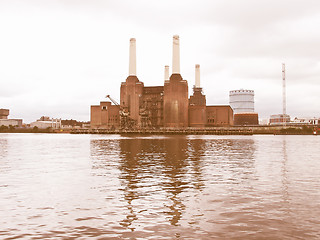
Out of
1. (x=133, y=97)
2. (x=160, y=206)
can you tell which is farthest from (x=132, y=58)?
(x=160, y=206)

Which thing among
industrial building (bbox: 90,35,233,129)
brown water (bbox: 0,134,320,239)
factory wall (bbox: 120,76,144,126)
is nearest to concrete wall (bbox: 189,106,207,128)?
industrial building (bbox: 90,35,233,129)

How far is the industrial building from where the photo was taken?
168m

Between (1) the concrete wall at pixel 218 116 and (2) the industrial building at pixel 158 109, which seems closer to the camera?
(2) the industrial building at pixel 158 109

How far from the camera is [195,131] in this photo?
165500 millimetres

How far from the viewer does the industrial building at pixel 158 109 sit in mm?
167625

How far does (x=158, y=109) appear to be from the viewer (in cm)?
18050

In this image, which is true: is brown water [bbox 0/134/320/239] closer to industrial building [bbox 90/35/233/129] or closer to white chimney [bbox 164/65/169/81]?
industrial building [bbox 90/35/233/129]

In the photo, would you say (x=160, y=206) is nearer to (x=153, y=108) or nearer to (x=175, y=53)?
(x=175, y=53)

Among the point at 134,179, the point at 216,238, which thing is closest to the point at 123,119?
the point at 134,179

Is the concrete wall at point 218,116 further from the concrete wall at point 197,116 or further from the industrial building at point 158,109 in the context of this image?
the concrete wall at point 197,116

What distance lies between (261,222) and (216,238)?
242cm

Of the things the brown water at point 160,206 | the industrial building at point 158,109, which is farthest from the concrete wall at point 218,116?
the brown water at point 160,206

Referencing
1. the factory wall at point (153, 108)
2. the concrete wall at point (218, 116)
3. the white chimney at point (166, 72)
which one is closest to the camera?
the concrete wall at point (218, 116)

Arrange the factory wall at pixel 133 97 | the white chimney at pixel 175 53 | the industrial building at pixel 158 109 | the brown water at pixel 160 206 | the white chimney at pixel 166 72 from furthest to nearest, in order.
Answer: the white chimney at pixel 166 72
the factory wall at pixel 133 97
the industrial building at pixel 158 109
the white chimney at pixel 175 53
the brown water at pixel 160 206
